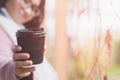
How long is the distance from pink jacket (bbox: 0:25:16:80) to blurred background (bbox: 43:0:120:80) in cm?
20

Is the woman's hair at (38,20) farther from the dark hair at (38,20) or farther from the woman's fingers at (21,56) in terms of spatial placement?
the woman's fingers at (21,56)

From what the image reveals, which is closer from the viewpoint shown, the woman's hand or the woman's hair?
the woman's hand

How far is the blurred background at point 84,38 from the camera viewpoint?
45.0 inches

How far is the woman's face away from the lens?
146 centimetres

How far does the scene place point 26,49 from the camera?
3.55 feet

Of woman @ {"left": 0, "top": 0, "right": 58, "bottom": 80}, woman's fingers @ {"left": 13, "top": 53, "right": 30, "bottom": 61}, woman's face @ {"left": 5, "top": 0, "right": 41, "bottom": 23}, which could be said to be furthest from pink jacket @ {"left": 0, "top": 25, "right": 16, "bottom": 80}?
woman's fingers @ {"left": 13, "top": 53, "right": 30, "bottom": 61}

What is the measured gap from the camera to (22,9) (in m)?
1.48

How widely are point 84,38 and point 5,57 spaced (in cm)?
44

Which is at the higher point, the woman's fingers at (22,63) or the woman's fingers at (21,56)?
the woman's fingers at (21,56)

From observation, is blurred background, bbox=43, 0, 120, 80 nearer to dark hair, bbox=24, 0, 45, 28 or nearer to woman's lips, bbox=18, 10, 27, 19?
dark hair, bbox=24, 0, 45, 28

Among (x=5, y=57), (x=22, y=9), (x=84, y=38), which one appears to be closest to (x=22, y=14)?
(x=22, y=9)

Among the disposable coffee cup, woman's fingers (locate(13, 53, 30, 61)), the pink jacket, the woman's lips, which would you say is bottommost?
the pink jacket

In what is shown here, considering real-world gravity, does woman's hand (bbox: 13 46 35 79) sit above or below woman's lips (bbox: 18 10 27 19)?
below

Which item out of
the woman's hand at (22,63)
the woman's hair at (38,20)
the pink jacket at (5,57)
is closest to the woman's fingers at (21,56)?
the woman's hand at (22,63)
